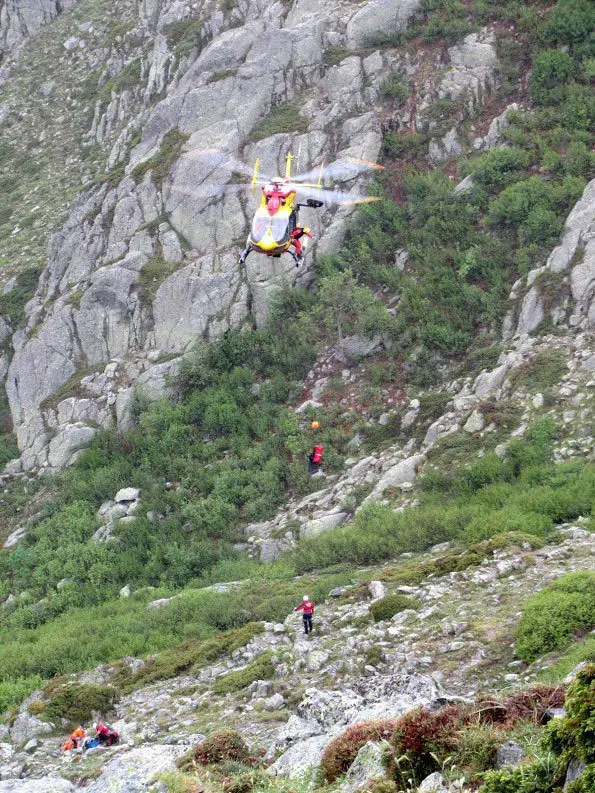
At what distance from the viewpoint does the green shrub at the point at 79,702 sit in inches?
667

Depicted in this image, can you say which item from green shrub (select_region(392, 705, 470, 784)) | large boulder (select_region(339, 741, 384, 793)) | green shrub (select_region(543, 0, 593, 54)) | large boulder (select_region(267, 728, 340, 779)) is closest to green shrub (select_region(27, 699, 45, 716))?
large boulder (select_region(267, 728, 340, 779))

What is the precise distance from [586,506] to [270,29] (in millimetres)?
25286

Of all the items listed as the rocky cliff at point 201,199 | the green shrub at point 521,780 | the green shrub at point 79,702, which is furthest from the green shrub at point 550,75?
the green shrub at point 521,780

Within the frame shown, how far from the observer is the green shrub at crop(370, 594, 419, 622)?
1658cm

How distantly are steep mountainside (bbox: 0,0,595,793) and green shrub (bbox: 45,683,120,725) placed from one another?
75 millimetres

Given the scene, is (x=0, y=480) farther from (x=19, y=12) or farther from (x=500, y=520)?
(x=19, y=12)

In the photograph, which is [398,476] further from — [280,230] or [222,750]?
[222,750]

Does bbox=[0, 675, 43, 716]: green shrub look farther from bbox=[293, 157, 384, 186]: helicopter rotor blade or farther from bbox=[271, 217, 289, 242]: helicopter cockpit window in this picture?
bbox=[293, 157, 384, 186]: helicopter rotor blade

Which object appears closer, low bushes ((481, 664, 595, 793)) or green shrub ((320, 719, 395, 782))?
low bushes ((481, 664, 595, 793))

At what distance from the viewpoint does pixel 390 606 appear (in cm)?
1672

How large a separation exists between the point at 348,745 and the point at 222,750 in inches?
126

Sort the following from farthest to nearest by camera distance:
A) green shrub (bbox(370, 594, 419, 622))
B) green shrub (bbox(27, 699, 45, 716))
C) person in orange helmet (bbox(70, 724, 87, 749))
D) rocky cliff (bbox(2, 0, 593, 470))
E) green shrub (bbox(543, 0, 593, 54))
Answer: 1. green shrub (bbox(543, 0, 593, 54))
2. rocky cliff (bbox(2, 0, 593, 470))
3. green shrub (bbox(27, 699, 45, 716))
4. green shrub (bbox(370, 594, 419, 622))
5. person in orange helmet (bbox(70, 724, 87, 749))

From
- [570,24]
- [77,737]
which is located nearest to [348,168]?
[570,24]

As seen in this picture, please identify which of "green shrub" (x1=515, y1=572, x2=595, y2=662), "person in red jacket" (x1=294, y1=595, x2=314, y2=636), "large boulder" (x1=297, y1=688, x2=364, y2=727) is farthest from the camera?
"person in red jacket" (x1=294, y1=595, x2=314, y2=636)
